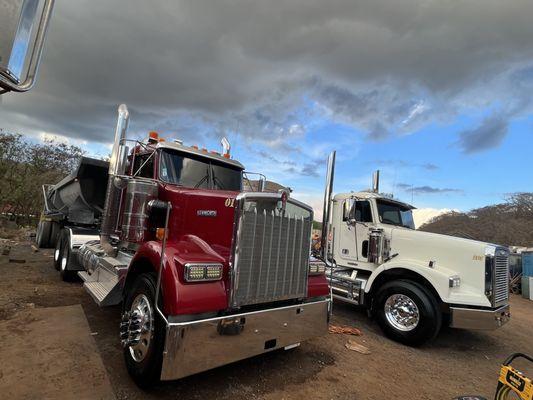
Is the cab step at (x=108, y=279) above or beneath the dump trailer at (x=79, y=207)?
beneath

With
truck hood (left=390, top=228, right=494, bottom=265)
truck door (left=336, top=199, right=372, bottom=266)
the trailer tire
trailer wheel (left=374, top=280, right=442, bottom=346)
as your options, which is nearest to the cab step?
trailer wheel (left=374, top=280, right=442, bottom=346)

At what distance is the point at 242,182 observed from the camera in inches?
212

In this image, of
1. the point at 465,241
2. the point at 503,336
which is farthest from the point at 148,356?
the point at 503,336

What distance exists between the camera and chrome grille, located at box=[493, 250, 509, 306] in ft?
18.2

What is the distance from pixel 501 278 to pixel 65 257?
865cm

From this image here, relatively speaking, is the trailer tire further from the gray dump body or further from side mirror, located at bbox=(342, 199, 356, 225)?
side mirror, located at bbox=(342, 199, 356, 225)

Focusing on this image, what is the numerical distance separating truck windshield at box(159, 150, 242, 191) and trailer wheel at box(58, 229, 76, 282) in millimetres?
4159

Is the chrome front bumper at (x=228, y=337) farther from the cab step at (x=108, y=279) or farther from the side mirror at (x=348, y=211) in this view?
the side mirror at (x=348, y=211)

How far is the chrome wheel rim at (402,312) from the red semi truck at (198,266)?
7.36 ft

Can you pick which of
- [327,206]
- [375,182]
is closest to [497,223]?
[375,182]

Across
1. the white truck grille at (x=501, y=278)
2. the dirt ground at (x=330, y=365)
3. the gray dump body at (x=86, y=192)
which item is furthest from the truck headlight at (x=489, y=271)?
the gray dump body at (x=86, y=192)

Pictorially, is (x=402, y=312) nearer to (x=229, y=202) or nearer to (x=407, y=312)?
(x=407, y=312)

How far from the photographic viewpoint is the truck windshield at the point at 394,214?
23.3ft

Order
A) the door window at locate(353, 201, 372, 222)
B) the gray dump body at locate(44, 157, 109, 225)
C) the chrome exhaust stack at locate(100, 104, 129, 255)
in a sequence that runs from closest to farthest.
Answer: the chrome exhaust stack at locate(100, 104, 129, 255)
the door window at locate(353, 201, 372, 222)
the gray dump body at locate(44, 157, 109, 225)
